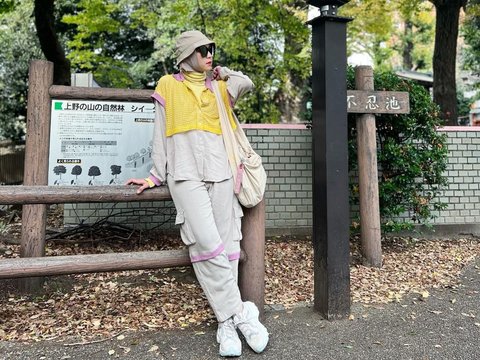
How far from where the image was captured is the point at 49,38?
7.43 metres

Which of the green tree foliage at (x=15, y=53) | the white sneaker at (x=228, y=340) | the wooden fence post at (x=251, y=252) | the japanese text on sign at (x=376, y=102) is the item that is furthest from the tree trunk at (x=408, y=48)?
the white sneaker at (x=228, y=340)

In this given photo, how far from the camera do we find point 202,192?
265 centimetres

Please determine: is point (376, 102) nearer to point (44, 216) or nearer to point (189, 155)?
point (189, 155)

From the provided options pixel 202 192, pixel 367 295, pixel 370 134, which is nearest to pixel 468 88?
pixel 370 134

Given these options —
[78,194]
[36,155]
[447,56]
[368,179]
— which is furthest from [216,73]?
[447,56]

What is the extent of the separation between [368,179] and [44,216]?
10.7ft

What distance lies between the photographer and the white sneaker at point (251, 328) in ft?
8.38

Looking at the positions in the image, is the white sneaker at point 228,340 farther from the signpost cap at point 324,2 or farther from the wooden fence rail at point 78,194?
the signpost cap at point 324,2

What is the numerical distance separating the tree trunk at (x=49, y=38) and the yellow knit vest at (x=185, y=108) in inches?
214

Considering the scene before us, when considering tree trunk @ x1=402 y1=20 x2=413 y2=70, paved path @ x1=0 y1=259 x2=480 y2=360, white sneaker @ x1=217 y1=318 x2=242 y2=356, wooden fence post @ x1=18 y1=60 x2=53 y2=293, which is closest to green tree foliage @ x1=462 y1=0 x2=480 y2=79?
tree trunk @ x1=402 y1=20 x2=413 y2=70

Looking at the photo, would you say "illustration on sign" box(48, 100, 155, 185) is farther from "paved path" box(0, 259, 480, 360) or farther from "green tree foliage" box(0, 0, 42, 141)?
"green tree foliage" box(0, 0, 42, 141)

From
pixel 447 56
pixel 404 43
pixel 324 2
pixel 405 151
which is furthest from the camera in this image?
pixel 404 43

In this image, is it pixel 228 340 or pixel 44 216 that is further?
pixel 44 216

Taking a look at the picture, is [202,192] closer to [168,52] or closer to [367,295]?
[367,295]
